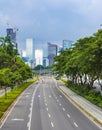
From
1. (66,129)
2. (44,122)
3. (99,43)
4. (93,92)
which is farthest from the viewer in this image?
(93,92)

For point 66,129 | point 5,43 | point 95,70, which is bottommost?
point 66,129

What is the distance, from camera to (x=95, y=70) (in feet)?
222

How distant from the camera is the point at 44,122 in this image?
140ft

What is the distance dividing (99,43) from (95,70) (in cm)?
1002

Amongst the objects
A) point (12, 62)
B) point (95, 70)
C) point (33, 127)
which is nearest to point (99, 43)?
point (95, 70)

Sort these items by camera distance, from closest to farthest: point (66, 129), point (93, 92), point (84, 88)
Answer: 1. point (66, 129)
2. point (93, 92)
3. point (84, 88)

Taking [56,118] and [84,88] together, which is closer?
[56,118]

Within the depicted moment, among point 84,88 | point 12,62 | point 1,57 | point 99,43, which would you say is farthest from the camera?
point 12,62

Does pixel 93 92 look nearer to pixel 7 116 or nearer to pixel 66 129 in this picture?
pixel 7 116

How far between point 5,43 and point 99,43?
164ft

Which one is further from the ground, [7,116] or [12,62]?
[12,62]

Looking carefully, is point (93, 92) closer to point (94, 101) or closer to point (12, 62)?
point (94, 101)

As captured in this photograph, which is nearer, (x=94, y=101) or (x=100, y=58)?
(x=100, y=58)

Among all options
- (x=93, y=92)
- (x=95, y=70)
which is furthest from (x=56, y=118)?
(x=93, y=92)
